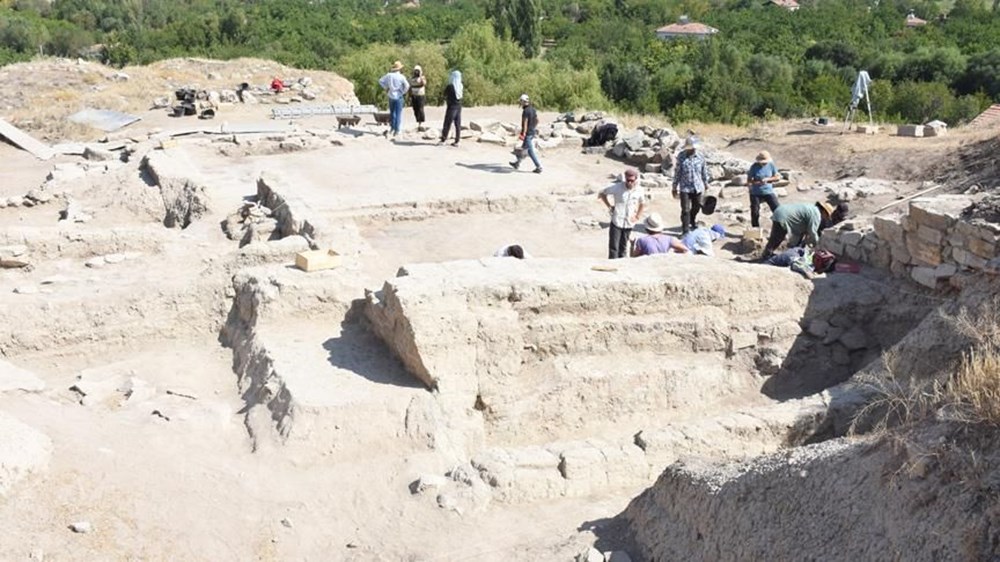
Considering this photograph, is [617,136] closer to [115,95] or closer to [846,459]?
[115,95]

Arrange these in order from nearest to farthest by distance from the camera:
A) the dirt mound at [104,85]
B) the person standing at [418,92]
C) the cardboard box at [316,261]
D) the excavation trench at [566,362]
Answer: the excavation trench at [566,362] < the cardboard box at [316,261] < the person standing at [418,92] < the dirt mound at [104,85]

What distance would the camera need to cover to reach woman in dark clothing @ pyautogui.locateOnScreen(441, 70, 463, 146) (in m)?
15.5

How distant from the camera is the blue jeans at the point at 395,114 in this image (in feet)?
54.4

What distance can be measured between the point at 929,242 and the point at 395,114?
32.4ft

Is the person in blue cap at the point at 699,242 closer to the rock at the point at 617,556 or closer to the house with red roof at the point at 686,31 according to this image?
the rock at the point at 617,556

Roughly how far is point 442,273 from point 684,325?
230 cm

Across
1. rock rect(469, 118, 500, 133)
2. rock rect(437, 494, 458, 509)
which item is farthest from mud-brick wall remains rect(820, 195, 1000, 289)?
rock rect(469, 118, 500, 133)

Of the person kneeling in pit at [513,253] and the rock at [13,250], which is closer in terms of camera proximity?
the person kneeling in pit at [513,253]

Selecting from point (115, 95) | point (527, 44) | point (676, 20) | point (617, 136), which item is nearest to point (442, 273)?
point (617, 136)

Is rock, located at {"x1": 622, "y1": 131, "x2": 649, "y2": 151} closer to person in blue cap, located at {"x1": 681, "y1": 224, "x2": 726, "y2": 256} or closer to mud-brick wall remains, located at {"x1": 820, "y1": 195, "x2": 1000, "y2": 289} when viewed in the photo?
person in blue cap, located at {"x1": 681, "y1": 224, "x2": 726, "y2": 256}

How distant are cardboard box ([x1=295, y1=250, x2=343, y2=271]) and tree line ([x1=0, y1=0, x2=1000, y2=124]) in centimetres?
1877

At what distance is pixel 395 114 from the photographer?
16.8 metres

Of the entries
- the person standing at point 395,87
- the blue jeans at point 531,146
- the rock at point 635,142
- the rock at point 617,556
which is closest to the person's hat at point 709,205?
the blue jeans at point 531,146

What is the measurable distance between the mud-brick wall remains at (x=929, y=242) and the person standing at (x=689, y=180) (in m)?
2.10
